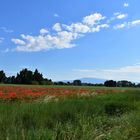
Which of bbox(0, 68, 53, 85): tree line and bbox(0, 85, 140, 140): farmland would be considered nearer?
bbox(0, 85, 140, 140): farmland

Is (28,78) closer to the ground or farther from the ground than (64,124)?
farther from the ground

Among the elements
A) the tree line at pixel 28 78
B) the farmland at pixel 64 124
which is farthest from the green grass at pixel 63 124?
the tree line at pixel 28 78

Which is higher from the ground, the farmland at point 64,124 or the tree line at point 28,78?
the tree line at point 28,78

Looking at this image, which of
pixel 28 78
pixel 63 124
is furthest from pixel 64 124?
pixel 28 78

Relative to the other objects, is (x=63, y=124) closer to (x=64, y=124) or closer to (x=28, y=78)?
(x=64, y=124)

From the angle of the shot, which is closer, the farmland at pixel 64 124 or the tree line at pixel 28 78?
the farmland at pixel 64 124

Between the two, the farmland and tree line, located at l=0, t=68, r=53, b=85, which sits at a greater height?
tree line, located at l=0, t=68, r=53, b=85

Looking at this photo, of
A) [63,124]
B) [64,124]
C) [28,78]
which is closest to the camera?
[64,124]

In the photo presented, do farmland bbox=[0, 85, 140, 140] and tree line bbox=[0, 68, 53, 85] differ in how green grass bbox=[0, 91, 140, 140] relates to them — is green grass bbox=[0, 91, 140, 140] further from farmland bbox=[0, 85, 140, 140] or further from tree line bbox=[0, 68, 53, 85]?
tree line bbox=[0, 68, 53, 85]

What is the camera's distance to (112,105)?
18.0 meters

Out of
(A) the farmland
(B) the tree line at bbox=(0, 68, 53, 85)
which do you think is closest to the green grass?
(A) the farmland

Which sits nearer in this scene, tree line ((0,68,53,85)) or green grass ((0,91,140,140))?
green grass ((0,91,140,140))

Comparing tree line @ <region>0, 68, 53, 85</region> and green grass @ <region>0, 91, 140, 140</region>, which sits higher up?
tree line @ <region>0, 68, 53, 85</region>

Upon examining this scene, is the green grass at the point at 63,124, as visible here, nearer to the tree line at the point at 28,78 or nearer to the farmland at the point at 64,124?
the farmland at the point at 64,124
